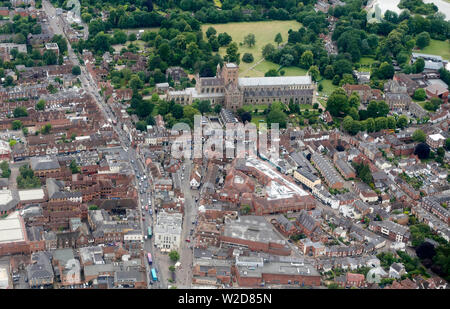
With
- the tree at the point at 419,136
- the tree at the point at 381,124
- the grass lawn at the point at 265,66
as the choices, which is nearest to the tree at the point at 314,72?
the grass lawn at the point at 265,66

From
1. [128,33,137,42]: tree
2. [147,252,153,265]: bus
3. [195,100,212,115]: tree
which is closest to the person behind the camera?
[147,252,153,265]: bus

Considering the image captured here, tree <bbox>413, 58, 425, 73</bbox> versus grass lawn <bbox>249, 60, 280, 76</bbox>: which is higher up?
tree <bbox>413, 58, 425, 73</bbox>

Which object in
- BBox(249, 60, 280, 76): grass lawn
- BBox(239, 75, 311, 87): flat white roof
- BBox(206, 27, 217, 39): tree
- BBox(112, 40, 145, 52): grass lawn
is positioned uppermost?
BBox(239, 75, 311, 87): flat white roof

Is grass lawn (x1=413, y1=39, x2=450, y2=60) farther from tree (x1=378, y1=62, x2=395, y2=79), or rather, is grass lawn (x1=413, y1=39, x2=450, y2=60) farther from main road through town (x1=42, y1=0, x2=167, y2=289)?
main road through town (x1=42, y1=0, x2=167, y2=289)

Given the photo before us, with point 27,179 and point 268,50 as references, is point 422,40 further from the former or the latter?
point 27,179

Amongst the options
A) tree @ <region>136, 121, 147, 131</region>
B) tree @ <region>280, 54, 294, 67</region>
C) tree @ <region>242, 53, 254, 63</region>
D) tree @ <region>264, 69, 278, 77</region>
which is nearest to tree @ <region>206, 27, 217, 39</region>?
tree @ <region>242, 53, 254, 63</region>

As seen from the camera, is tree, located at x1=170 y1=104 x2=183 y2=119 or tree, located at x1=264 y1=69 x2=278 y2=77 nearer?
tree, located at x1=170 y1=104 x2=183 y2=119

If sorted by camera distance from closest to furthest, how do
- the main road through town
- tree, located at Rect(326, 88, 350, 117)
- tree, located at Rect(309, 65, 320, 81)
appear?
the main road through town, tree, located at Rect(326, 88, 350, 117), tree, located at Rect(309, 65, 320, 81)

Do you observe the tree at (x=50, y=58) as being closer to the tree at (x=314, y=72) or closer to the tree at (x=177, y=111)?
the tree at (x=177, y=111)

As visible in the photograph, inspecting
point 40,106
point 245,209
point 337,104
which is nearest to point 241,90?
point 337,104
